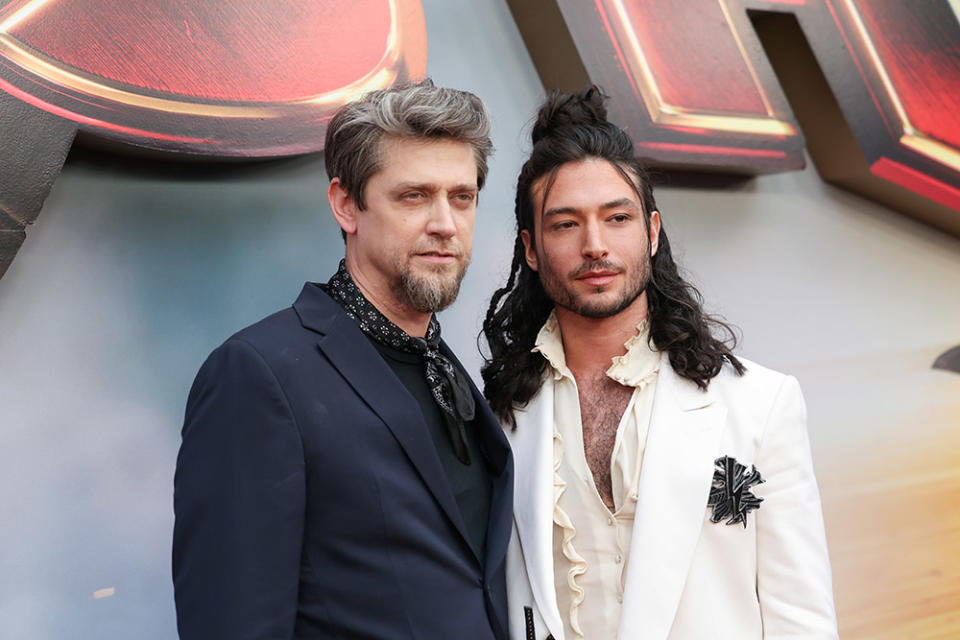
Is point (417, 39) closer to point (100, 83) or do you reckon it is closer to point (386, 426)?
point (100, 83)

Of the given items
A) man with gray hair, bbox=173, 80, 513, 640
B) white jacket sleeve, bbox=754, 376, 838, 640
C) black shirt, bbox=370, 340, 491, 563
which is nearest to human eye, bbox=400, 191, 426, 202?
man with gray hair, bbox=173, 80, 513, 640

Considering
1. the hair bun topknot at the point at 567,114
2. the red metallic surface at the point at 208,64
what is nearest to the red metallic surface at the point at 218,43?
the red metallic surface at the point at 208,64

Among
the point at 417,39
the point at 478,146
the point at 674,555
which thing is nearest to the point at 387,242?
the point at 478,146

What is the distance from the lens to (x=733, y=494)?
2.18 m

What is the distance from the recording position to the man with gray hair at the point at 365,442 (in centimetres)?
155

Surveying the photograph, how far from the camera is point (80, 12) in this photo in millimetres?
2307

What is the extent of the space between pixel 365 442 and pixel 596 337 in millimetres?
997

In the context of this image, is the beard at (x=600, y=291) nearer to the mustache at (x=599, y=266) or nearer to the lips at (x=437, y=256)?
the mustache at (x=599, y=266)

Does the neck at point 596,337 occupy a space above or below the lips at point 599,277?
below

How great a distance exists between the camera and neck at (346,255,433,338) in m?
1.93

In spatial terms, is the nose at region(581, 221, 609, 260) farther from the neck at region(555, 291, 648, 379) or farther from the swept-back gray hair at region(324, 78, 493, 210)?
the swept-back gray hair at region(324, 78, 493, 210)

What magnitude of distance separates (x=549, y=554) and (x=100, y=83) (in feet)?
5.51

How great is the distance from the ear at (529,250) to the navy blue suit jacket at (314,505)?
88cm

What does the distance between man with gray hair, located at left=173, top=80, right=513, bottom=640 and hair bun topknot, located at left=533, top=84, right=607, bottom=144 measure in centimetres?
60
